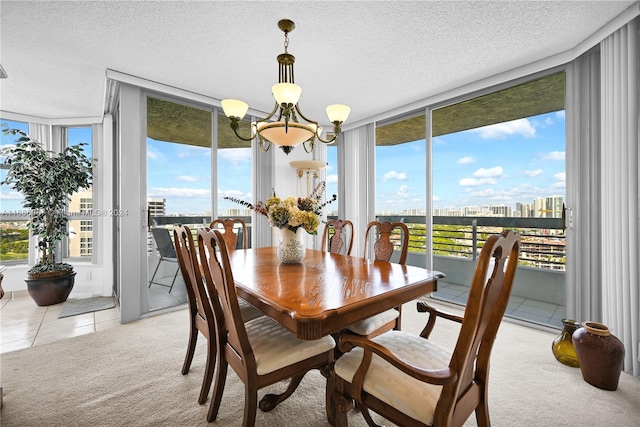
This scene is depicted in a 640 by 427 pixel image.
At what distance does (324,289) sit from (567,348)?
211 centimetres

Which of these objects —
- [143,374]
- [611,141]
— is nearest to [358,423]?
[143,374]

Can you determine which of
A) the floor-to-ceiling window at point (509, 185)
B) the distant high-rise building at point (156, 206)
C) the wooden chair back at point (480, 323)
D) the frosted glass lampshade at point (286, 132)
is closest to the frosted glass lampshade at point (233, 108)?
the frosted glass lampshade at point (286, 132)

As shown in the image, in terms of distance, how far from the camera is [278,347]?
138 centimetres

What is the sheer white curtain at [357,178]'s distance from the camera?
4.46m

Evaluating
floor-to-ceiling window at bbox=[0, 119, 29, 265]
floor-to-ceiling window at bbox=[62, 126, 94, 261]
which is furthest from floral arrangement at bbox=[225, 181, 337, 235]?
floor-to-ceiling window at bbox=[0, 119, 29, 265]

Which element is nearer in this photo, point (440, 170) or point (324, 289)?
point (324, 289)

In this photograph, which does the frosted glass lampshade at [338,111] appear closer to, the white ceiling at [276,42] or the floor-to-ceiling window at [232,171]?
the white ceiling at [276,42]

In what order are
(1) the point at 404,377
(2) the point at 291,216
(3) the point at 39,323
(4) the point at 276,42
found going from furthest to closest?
(3) the point at 39,323, (4) the point at 276,42, (2) the point at 291,216, (1) the point at 404,377

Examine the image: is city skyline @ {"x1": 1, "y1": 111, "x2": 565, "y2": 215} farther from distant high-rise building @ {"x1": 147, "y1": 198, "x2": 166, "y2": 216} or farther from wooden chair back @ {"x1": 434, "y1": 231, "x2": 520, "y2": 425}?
wooden chair back @ {"x1": 434, "y1": 231, "x2": 520, "y2": 425}

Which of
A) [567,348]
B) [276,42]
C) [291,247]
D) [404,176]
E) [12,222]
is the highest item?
[276,42]

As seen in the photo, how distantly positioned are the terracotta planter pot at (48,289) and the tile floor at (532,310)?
15.7 feet

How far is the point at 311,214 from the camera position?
189 cm

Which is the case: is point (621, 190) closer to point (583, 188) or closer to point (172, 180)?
point (583, 188)

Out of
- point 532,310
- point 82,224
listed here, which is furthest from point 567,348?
point 82,224
